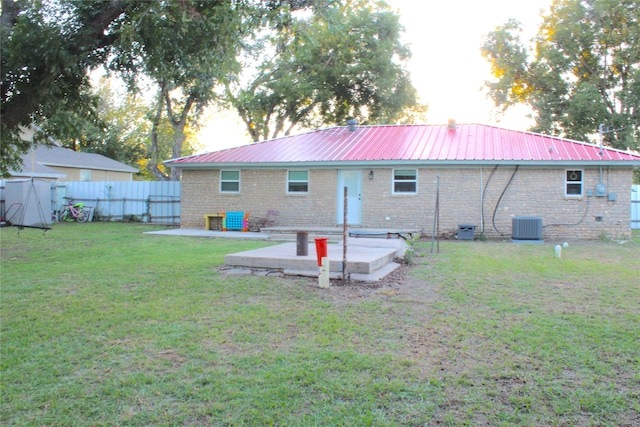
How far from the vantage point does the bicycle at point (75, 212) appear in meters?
21.5

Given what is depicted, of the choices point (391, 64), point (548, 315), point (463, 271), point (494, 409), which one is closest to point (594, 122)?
point (391, 64)

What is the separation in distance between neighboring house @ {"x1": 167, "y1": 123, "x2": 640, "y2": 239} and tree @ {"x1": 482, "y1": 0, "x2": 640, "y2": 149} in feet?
37.0

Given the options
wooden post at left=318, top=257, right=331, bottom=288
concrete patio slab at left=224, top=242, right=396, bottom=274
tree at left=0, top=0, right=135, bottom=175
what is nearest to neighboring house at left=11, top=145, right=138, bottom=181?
concrete patio slab at left=224, top=242, right=396, bottom=274

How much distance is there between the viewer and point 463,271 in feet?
27.7

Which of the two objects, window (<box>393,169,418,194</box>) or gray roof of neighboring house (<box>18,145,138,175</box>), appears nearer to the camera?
window (<box>393,169,418,194</box>)

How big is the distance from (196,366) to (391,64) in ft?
92.4

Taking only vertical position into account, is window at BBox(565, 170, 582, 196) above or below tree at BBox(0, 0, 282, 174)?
below

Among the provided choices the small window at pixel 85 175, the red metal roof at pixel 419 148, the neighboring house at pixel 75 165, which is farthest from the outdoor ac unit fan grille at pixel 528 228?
the small window at pixel 85 175

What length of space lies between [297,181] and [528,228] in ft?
24.8

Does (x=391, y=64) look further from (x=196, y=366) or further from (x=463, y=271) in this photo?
(x=196, y=366)

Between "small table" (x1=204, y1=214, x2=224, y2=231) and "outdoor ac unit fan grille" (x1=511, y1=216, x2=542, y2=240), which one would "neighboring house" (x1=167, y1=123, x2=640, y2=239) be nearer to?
"small table" (x1=204, y1=214, x2=224, y2=231)

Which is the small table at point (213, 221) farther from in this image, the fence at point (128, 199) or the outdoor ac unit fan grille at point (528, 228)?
the outdoor ac unit fan grille at point (528, 228)

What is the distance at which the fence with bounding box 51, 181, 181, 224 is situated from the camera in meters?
22.1

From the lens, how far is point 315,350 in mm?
4219
